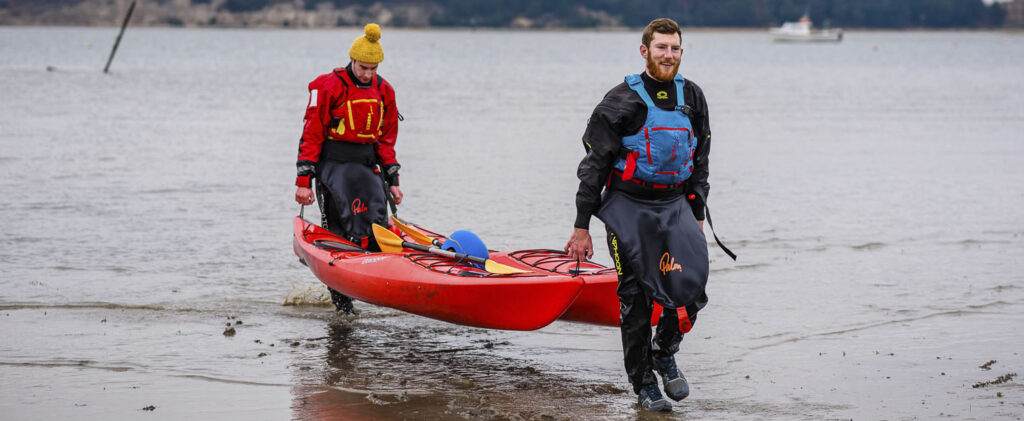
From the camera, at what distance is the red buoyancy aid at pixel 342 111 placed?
23.3 feet

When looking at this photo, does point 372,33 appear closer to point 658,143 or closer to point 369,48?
point 369,48

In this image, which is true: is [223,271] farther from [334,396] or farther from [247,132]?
[247,132]

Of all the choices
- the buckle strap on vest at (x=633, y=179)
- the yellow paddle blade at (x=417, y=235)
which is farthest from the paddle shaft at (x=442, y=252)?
the buckle strap on vest at (x=633, y=179)

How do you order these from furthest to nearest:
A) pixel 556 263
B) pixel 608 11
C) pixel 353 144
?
pixel 608 11 → pixel 353 144 → pixel 556 263

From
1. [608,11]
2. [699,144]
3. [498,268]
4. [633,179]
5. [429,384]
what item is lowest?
[608,11]

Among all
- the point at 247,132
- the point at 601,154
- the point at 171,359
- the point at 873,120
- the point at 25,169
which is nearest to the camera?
the point at 601,154

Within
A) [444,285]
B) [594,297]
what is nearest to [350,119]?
[444,285]

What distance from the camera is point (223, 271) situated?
9406 millimetres

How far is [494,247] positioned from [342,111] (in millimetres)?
3493

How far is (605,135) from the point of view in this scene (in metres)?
5.16

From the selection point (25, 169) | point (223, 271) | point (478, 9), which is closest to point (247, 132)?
point (25, 169)

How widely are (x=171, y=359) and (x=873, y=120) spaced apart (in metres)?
22.3

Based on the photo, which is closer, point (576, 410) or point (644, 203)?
point (644, 203)

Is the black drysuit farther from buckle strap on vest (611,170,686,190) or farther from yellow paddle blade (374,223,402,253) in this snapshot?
yellow paddle blade (374,223,402,253)
